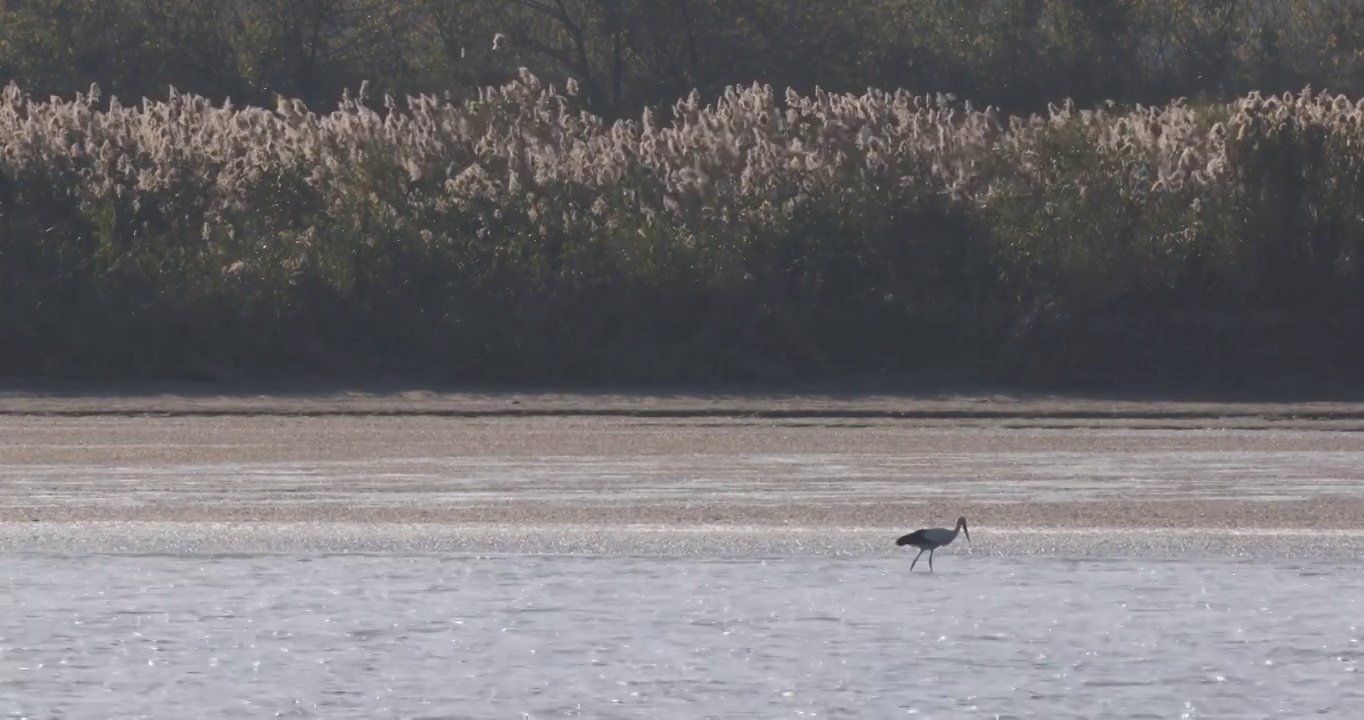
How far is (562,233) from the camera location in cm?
2594

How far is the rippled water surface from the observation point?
955cm

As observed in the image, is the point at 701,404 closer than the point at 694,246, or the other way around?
the point at 701,404

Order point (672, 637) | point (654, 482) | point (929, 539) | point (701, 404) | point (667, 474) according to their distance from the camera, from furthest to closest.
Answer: point (701, 404) → point (667, 474) → point (654, 482) → point (929, 539) → point (672, 637)

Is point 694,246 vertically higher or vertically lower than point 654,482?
higher

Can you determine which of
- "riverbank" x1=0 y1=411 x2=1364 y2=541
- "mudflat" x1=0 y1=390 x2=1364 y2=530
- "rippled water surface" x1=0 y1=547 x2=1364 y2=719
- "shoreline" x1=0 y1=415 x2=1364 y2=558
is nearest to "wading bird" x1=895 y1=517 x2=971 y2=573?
"rippled water surface" x1=0 y1=547 x2=1364 y2=719

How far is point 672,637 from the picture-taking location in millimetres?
10766

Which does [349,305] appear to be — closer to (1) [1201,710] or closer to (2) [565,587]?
(2) [565,587]

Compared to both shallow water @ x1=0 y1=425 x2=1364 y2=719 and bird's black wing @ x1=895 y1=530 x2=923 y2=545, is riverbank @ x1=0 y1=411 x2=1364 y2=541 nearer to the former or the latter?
shallow water @ x1=0 y1=425 x2=1364 y2=719

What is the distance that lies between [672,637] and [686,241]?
14806 mm

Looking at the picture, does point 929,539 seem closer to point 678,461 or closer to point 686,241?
point 678,461

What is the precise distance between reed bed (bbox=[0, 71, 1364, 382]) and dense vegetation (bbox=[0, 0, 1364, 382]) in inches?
1.2

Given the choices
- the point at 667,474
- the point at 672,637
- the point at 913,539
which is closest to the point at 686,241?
the point at 667,474

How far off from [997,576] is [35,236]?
16.0m

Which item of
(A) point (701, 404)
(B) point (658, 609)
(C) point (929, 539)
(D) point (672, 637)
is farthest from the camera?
(A) point (701, 404)
